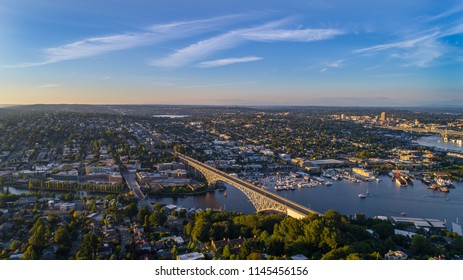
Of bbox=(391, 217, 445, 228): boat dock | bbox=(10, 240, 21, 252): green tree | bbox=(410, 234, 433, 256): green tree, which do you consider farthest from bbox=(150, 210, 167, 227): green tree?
bbox=(391, 217, 445, 228): boat dock

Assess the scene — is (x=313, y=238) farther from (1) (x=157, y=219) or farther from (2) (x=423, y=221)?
(2) (x=423, y=221)

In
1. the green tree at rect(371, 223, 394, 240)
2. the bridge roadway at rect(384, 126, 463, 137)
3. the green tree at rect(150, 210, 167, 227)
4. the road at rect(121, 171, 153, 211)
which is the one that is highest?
the bridge roadway at rect(384, 126, 463, 137)

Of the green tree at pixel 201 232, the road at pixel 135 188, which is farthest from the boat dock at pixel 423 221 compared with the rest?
the road at pixel 135 188

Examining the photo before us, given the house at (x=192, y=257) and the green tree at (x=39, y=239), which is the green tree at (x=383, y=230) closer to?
the house at (x=192, y=257)

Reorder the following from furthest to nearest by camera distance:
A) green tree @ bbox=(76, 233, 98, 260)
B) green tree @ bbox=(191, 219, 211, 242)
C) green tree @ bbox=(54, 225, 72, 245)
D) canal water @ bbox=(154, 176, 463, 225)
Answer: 1. canal water @ bbox=(154, 176, 463, 225)
2. green tree @ bbox=(191, 219, 211, 242)
3. green tree @ bbox=(54, 225, 72, 245)
4. green tree @ bbox=(76, 233, 98, 260)

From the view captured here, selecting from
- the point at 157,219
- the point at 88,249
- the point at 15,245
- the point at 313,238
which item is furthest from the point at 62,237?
the point at 313,238

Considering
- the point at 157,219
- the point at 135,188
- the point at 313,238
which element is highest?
the point at 313,238

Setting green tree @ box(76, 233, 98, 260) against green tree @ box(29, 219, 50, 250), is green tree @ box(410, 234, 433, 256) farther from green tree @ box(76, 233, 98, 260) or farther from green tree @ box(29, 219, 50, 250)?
green tree @ box(29, 219, 50, 250)

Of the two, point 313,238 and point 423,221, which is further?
point 423,221

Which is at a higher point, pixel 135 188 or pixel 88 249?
pixel 88 249
